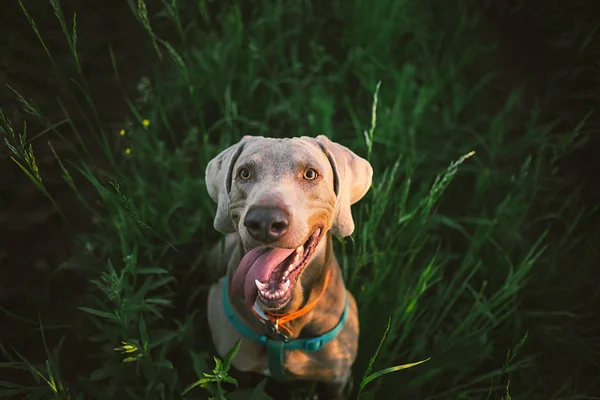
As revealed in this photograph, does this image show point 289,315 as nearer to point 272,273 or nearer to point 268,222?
point 272,273

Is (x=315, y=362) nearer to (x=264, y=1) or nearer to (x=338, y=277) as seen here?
(x=338, y=277)

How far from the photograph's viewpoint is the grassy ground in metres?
2.16

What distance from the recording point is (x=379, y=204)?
2299 millimetres

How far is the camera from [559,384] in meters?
2.50

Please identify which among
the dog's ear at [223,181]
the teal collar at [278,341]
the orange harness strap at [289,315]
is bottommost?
the teal collar at [278,341]

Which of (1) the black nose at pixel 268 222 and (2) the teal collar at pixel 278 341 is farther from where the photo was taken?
(2) the teal collar at pixel 278 341

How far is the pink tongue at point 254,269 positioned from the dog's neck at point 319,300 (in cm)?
15

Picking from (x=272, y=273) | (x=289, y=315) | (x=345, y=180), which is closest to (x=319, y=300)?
(x=289, y=315)

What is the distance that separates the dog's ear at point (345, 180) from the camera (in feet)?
5.87

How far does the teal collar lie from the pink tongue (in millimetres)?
250

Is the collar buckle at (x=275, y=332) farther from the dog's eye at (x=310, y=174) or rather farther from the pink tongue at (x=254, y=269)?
the dog's eye at (x=310, y=174)

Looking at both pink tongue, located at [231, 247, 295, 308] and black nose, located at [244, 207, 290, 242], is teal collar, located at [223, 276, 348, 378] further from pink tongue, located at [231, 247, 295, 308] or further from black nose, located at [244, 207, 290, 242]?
black nose, located at [244, 207, 290, 242]

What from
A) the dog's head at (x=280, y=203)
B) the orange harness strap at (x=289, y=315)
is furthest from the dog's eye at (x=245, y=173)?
the orange harness strap at (x=289, y=315)

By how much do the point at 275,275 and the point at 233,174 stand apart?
369mm
